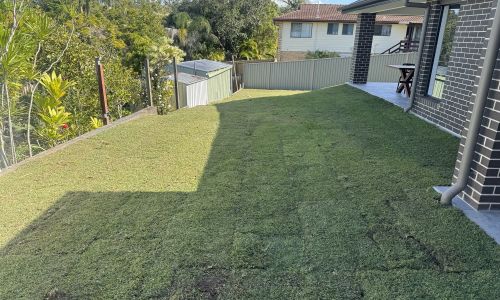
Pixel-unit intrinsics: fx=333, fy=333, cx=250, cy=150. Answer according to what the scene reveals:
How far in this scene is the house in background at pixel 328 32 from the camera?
23344 millimetres

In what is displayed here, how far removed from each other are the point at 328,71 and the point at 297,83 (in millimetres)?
1689

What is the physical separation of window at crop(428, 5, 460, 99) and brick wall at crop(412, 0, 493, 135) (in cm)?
11

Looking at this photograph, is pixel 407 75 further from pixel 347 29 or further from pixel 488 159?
pixel 347 29

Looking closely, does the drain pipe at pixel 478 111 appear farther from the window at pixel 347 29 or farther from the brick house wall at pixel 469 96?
the window at pixel 347 29

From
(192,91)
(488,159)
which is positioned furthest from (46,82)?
(488,159)

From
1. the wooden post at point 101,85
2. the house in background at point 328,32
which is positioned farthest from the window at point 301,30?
the wooden post at point 101,85

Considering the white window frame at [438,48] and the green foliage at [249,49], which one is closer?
the white window frame at [438,48]

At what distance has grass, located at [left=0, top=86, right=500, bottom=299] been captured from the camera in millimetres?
2018

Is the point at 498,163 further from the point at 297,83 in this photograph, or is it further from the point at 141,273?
the point at 297,83

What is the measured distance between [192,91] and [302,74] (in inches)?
341

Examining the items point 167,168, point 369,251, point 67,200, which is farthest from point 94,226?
A: point 369,251

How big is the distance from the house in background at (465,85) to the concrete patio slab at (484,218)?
0.05 metres

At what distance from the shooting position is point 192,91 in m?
10.3

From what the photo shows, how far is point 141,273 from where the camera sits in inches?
83.7
